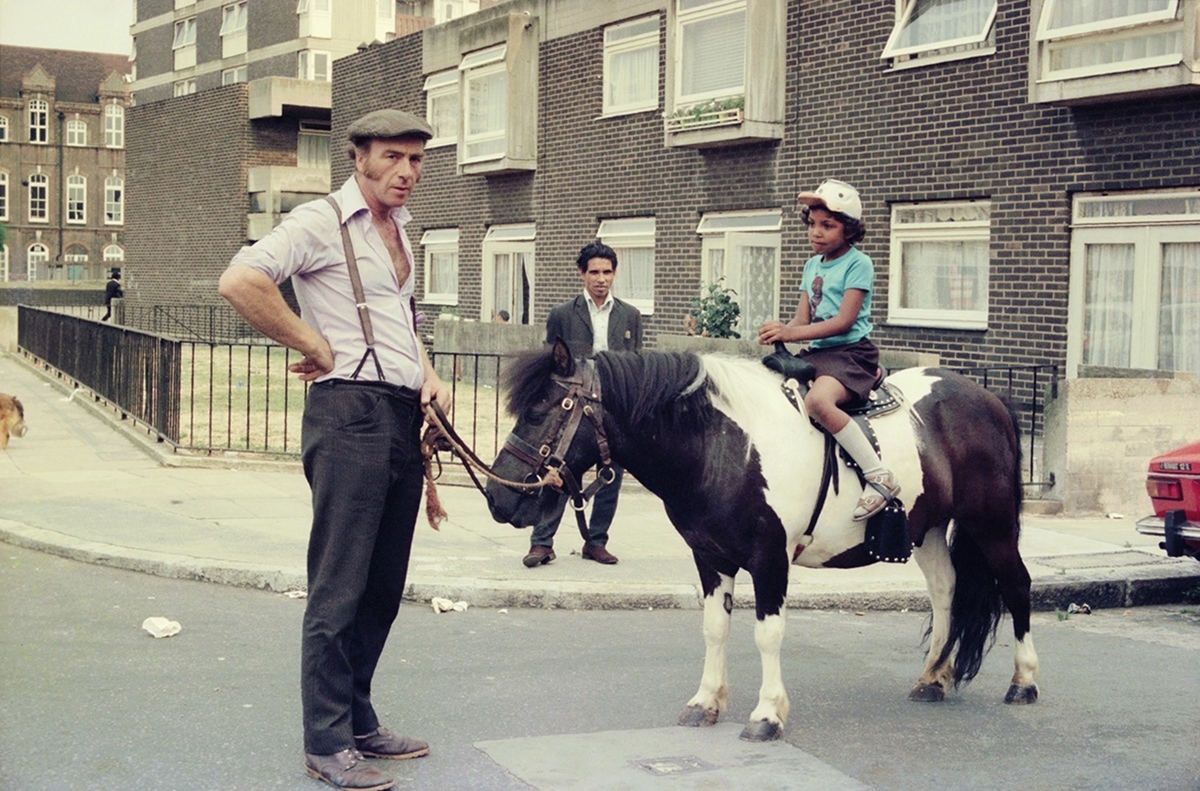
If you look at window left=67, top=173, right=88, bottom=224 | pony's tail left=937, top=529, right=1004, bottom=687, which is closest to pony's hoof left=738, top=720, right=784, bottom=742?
pony's tail left=937, top=529, right=1004, bottom=687

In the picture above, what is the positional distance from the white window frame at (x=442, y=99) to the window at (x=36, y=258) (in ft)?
192

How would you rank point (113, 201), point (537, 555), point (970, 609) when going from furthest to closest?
point (113, 201) → point (537, 555) → point (970, 609)

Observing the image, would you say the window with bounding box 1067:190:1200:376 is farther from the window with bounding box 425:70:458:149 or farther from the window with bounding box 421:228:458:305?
the window with bounding box 425:70:458:149

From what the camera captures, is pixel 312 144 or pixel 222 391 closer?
pixel 222 391

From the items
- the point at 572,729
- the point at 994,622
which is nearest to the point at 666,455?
the point at 572,729

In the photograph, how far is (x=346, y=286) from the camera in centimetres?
491

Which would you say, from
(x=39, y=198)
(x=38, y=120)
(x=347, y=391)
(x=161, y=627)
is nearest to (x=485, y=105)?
(x=161, y=627)

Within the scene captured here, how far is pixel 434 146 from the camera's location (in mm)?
29016

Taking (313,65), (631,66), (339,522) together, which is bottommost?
(339,522)

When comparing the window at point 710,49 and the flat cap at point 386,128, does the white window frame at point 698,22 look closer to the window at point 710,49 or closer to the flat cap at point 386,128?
the window at point 710,49

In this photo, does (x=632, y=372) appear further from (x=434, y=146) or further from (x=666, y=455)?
(x=434, y=146)

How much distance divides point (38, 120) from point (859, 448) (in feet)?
290

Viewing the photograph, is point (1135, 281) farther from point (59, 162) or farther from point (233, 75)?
point (59, 162)

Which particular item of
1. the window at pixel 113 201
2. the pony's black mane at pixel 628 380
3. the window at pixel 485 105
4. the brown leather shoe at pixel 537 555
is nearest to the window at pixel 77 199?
the window at pixel 113 201
